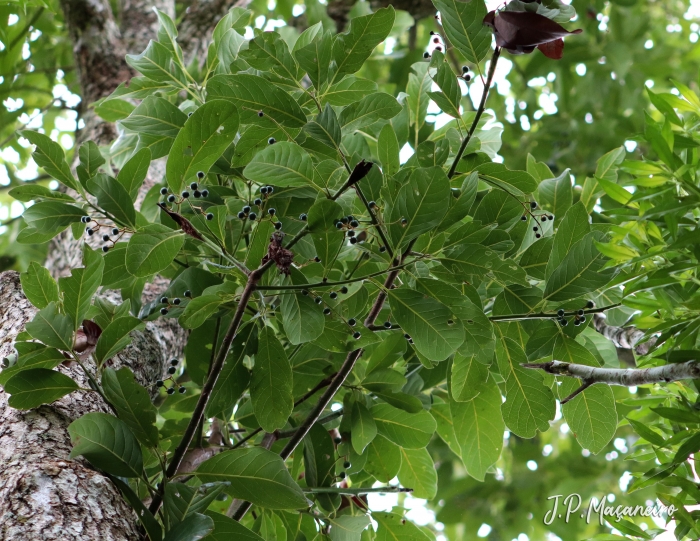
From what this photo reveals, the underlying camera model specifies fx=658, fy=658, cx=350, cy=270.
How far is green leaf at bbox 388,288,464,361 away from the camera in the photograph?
933mm

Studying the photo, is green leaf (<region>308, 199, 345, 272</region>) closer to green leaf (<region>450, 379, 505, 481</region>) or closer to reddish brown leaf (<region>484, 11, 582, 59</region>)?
reddish brown leaf (<region>484, 11, 582, 59</region>)

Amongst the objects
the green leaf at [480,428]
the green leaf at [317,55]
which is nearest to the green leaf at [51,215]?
the green leaf at [317,55]

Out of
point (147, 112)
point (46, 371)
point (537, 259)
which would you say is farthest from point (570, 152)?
point (46, 371)

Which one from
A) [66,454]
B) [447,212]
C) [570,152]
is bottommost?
[570,152]

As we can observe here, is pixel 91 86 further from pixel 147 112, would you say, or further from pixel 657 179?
pixel 657 179

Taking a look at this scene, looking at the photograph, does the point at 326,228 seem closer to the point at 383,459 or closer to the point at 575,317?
the point at 575,317

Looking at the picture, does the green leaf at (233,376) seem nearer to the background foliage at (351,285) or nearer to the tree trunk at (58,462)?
the background foliage at (351,285)

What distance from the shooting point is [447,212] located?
3.08 ft

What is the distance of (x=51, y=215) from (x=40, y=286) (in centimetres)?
13

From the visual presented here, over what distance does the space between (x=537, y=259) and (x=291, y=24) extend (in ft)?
7.51

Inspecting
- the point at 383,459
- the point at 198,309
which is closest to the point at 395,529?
the point at 383,459

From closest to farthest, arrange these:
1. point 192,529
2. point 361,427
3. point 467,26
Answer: point 192,529, point 467,26, point 361,427

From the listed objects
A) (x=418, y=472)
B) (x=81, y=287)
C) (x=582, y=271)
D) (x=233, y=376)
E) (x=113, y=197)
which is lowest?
(x=418, y=472)

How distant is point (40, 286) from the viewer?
1.00 m
